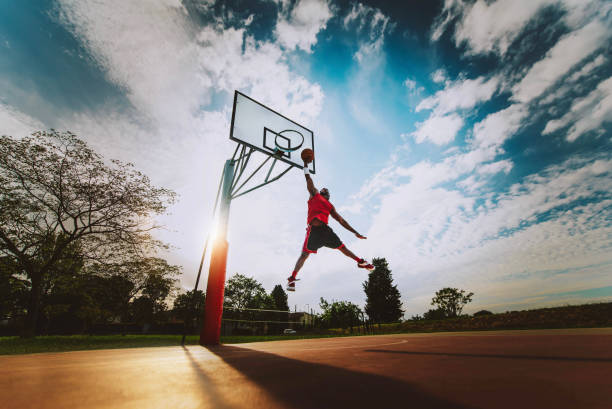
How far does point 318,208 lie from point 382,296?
44202mm

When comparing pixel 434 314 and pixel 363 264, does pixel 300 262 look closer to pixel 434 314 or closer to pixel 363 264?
pixel 363 264

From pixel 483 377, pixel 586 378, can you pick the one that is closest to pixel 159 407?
pixel 483 377

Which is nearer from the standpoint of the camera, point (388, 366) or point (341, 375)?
point (341, 375)

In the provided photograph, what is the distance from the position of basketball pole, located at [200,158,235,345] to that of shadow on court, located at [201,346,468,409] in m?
5.04

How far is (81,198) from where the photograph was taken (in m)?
14.3

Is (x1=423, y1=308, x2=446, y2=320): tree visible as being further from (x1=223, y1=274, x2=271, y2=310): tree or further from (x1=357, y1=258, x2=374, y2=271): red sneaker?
(x1=357, y1=258, x2=374, y2=271): red sneaker

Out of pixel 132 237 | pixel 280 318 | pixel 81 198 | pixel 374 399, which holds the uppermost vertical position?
pixel 81 198

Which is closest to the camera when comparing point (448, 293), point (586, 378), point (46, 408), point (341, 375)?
point (46, 408)

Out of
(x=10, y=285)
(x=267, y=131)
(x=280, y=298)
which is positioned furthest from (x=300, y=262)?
(x=280, y=298)

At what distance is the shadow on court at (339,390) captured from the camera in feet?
3.42

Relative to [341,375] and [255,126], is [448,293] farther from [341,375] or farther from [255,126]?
[341,375]

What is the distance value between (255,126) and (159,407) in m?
8.43

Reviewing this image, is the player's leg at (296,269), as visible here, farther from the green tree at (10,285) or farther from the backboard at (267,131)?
the green tree at (10,285)

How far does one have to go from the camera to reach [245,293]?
52.6m
